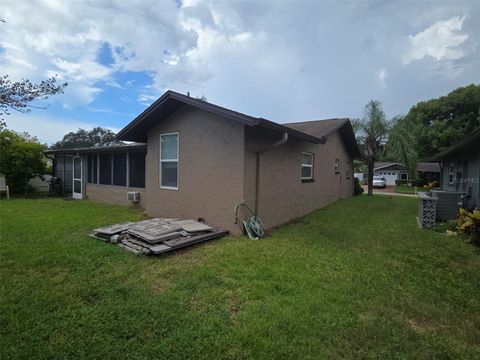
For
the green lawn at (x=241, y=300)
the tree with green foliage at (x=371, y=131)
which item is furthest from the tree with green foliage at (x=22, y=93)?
the tree with green foliage at (x=371, y=131)

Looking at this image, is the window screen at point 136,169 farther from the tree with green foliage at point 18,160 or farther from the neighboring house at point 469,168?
the neighboring house at point 469,168

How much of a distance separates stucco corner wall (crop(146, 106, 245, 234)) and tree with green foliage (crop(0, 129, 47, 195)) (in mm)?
10025

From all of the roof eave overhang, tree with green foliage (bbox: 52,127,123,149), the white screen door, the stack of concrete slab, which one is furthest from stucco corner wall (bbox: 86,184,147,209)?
tree with green foliage (bbox: 52,127,123,149)

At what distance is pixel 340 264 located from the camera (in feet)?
14.7

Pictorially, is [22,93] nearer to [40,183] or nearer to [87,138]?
[40,183]

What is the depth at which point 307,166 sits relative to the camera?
31.7ft

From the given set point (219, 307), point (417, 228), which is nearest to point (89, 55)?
point (219, 307)

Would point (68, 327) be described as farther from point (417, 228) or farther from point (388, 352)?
point (417, 228)

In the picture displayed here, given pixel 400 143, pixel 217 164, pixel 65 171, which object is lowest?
pixel 65 171

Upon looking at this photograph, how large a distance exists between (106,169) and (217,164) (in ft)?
25.0

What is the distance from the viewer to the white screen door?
524 inches

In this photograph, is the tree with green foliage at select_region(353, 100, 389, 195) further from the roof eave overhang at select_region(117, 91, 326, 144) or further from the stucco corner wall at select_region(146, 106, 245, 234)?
the stucco corner wall at select_region(146, 106, 245, 234)

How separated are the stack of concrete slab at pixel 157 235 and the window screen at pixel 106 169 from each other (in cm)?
646

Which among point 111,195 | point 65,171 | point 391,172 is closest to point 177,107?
point 111,195
